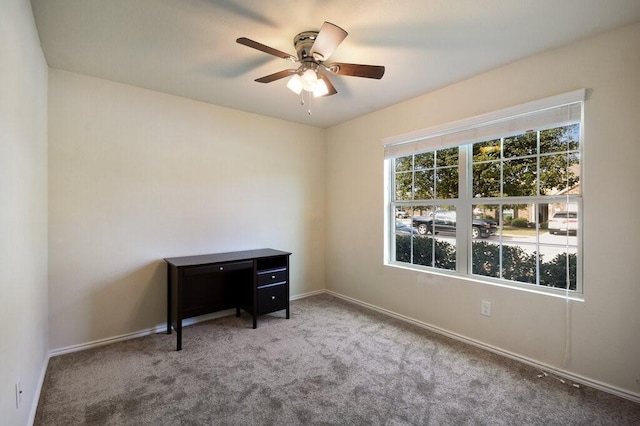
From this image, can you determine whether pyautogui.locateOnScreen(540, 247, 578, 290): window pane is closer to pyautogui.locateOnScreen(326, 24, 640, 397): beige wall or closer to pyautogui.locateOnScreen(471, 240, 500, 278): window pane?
pyautogui.locateOnScreen(326, 24, 640, 397): beige wall

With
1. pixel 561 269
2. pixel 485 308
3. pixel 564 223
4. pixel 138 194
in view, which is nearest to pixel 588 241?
pixel 564 223

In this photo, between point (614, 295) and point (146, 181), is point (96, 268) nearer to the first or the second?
point (146, 181)

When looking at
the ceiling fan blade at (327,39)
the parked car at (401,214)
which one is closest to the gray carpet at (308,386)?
the parked car at (401,214)

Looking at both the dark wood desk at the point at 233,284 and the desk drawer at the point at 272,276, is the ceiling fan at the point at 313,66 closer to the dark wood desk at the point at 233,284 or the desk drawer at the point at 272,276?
the dark wood desk at the point at 233,284

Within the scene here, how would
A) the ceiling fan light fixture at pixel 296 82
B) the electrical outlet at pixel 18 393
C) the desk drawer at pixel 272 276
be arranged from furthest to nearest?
the desk drawer at pixel 272 276, the ceiling fan light fixture at pixel 296 82, the electrical outlet at pixel 18 393

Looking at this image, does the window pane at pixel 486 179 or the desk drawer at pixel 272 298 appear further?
the desk drawer at pixel 272 298

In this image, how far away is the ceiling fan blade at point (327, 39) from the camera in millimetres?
1604

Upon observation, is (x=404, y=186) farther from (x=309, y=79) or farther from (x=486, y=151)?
(x=309, y=79)

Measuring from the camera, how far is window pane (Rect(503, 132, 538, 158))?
245 cm

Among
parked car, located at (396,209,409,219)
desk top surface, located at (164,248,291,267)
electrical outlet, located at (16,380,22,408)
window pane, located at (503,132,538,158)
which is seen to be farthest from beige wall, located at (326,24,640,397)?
electrical outlet, located at (16,380,22,408)

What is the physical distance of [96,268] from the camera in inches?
105

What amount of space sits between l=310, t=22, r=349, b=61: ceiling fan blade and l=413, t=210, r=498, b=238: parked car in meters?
1.99

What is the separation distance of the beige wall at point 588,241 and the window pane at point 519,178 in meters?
0.37

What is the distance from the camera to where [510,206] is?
2588mm
